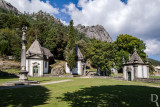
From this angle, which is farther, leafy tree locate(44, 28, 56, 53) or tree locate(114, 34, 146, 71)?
leafy tree locate(44, 28, 56, 53)

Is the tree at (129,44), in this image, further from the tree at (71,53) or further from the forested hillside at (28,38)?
the forested hillside at (28,38)

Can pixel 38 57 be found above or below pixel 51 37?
below

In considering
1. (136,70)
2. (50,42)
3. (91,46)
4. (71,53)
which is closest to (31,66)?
(71,53)

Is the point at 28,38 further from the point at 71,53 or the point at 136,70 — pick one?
the point at 136,70

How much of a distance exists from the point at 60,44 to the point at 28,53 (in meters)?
23.5

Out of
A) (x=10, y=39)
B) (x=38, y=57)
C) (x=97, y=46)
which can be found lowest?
(x=38, y=57)

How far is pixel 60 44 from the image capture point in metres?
58.8

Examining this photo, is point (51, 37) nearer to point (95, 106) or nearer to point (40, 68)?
point (40, 68)

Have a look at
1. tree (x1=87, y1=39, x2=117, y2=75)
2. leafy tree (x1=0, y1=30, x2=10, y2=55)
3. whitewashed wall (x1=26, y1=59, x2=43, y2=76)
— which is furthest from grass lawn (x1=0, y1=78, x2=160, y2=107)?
leafy tree (x1=0, y1=30, x2=10, y2=55)

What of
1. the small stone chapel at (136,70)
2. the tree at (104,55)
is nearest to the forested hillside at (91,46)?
the tree at (104,55)

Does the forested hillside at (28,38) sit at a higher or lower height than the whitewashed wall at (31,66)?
higher

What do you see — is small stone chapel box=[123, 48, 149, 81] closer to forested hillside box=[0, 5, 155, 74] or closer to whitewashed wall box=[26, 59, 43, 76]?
forested hillside box=[0, 5, 155, 74]

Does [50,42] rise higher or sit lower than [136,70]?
higher

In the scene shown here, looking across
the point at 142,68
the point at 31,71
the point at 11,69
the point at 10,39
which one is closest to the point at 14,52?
the point at 10,39
